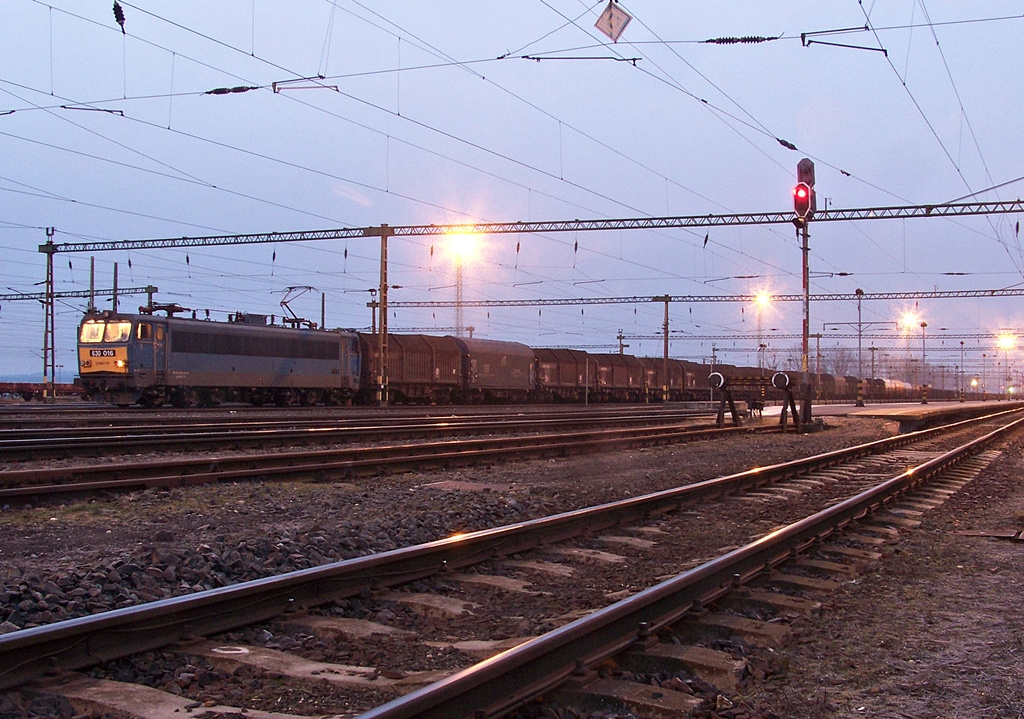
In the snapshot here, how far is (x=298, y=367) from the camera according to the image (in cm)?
3484

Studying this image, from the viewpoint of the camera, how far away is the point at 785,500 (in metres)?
11.6

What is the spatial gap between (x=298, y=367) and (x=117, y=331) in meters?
7.36

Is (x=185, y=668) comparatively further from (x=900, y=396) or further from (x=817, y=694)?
(x=900, y=396)

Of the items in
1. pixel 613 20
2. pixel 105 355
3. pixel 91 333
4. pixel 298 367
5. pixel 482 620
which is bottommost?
pixel 482 620

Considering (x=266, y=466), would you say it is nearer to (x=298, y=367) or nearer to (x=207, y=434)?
(x=207, y=434)

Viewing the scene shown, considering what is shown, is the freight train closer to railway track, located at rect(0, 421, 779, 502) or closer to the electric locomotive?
the electric locomotive

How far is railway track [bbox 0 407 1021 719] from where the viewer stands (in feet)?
13.5

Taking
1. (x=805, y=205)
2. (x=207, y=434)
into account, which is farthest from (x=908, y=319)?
(x=207, y=434)

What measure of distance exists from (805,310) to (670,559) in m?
18.9

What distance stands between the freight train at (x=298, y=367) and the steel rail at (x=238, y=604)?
24619 millimetres

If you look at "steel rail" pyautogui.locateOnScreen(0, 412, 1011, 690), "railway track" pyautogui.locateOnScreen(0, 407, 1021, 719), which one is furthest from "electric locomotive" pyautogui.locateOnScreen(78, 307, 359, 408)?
"steel rail" pyautogui.locateOnScreen(0, 412, 1011, 690)

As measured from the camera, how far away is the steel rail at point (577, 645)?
362 cm

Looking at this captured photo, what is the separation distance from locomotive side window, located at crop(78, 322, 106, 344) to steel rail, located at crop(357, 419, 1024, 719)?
27689mm

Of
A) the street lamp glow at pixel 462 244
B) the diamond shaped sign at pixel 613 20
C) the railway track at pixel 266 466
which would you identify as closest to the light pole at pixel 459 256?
the street lamp glow at pixel 462 244
